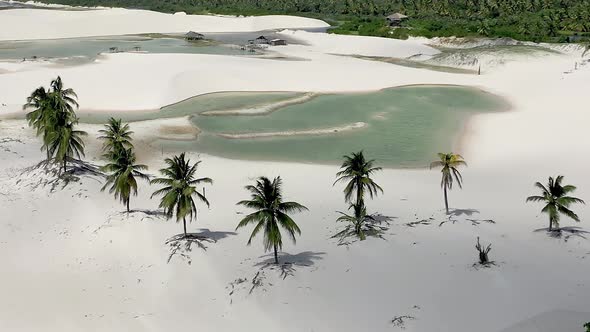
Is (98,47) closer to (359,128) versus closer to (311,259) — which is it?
(359,128)

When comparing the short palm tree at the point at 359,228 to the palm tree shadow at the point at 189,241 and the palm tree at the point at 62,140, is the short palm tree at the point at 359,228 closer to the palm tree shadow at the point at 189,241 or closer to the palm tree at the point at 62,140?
the palm tree shadow at the point at 189,241

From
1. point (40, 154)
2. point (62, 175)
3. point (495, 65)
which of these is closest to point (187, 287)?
point (62, 175)

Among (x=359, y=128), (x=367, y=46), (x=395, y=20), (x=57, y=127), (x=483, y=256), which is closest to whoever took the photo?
(x=483, y=256)

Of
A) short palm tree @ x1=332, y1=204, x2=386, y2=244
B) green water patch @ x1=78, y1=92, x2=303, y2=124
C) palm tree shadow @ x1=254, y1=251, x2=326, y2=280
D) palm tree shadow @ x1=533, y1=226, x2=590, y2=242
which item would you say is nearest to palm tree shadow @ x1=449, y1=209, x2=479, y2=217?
palm tree shadow @ x1=533, y1=226, x2=590, y2=242

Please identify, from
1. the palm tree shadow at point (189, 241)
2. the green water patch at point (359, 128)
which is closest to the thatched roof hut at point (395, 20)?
the green water patch at point (359, 128)

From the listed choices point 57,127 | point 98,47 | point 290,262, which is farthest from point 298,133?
point 98,47
